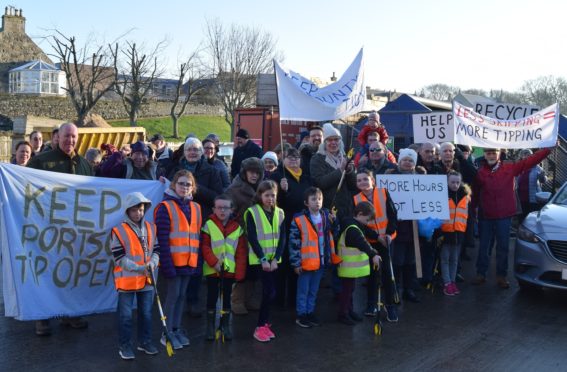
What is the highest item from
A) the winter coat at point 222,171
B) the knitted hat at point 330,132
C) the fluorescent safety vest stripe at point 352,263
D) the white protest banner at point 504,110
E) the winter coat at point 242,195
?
the white protest banner at point 504,110

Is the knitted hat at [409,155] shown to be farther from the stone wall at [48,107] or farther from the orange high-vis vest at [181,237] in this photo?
the stone wall at [48,107]

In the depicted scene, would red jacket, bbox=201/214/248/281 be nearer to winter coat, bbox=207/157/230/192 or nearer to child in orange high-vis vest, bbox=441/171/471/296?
winter coat, bbox=207/157/230/192

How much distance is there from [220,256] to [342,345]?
4.84 ft

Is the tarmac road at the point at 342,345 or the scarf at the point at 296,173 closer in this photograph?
→ the tarmac road at the point at 342,345

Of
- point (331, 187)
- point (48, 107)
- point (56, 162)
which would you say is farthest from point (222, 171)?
point (48, 107)

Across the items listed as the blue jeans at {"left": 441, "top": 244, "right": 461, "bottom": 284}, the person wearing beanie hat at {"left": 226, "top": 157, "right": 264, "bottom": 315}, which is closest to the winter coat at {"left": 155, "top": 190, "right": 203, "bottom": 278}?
the person wearing beanie hat at {"left": 226, "top": 157, "right": 264, "bottom": 315}

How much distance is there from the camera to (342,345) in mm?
5938

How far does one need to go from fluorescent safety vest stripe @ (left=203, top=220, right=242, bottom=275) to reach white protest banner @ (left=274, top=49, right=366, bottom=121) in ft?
7.01

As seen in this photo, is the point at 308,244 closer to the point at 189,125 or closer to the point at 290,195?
the point at 290,195

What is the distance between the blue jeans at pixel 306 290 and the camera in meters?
6.48

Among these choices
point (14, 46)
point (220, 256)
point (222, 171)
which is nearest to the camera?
point (220, 256)

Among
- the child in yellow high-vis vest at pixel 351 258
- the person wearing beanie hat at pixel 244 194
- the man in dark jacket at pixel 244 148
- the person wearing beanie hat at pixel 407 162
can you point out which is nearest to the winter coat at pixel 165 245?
the person wearing beanie hat at pixel 244 194

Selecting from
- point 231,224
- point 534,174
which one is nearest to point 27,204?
point 231,224

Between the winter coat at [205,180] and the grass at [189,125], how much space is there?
4486cm
